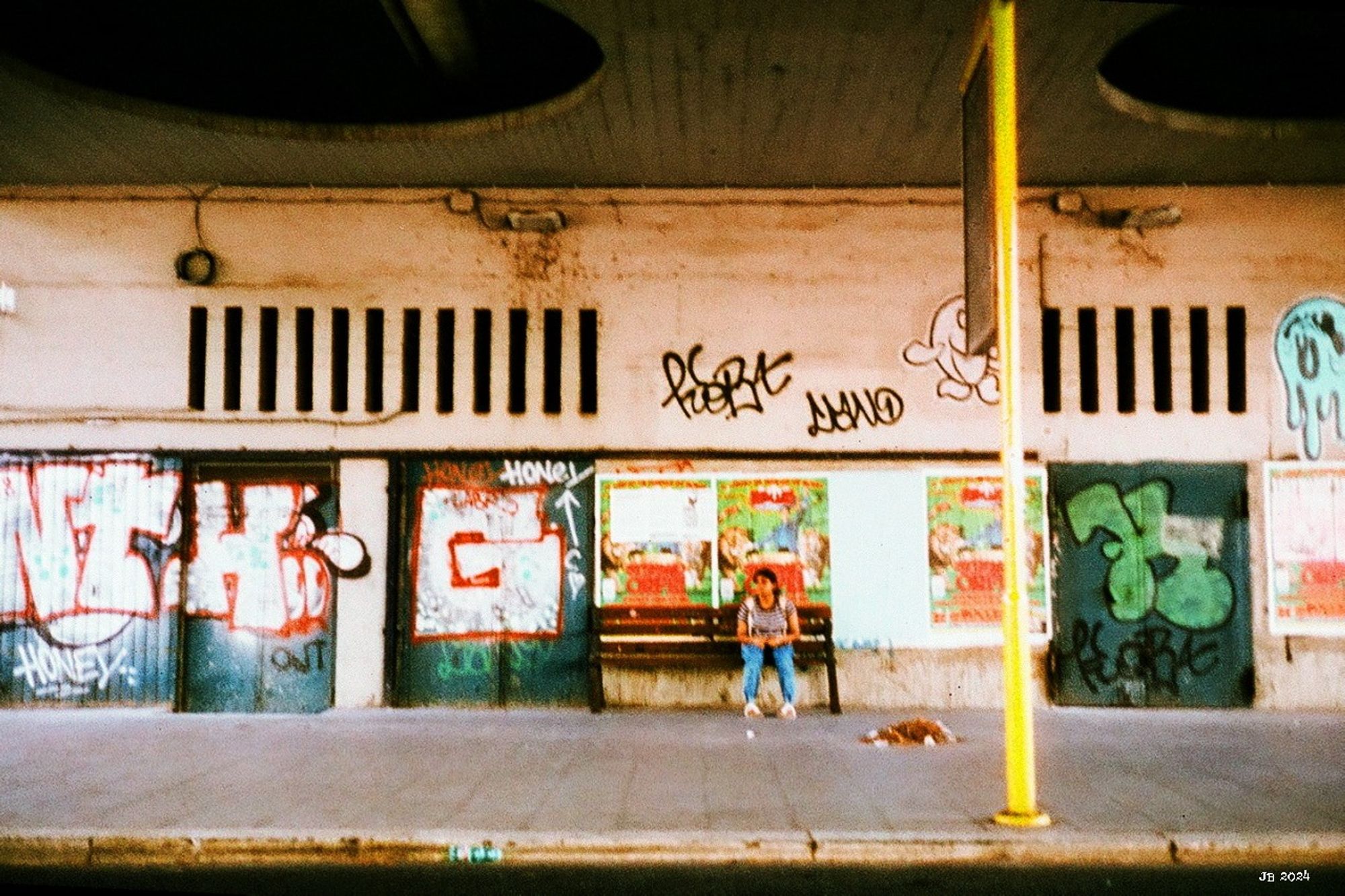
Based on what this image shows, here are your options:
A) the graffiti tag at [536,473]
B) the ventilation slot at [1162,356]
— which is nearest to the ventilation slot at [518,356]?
the graffiti tag at [536,473]

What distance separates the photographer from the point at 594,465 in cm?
1177

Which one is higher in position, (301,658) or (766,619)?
(766,619)

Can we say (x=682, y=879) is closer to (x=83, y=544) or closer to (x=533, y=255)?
(x=533, y=255)

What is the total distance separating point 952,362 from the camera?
11.8 metres

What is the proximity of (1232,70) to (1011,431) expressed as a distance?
250 inches

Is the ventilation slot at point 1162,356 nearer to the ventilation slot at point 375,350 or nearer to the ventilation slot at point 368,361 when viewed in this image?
the ventilation slot at point 368,361

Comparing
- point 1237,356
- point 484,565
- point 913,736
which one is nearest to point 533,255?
point 484,565

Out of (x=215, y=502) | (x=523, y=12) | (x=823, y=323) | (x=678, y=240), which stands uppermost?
(x=523, y=12)

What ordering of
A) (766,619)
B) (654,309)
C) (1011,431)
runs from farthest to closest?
(654,309) → (766,619) → (1011,431)

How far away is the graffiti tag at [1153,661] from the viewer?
11516 mm

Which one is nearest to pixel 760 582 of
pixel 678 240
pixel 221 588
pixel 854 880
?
pixel 678 240

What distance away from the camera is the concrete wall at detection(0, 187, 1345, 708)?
1175 centimetres

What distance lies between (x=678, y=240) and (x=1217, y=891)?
8355 millimetres

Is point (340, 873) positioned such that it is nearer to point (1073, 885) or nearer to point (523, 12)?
point (1073, 885)
